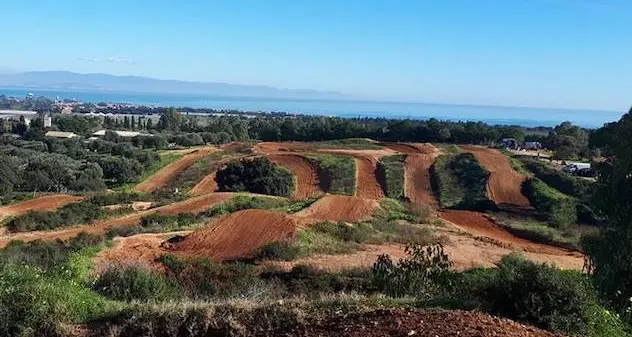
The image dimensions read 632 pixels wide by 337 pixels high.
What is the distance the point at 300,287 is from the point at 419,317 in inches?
370

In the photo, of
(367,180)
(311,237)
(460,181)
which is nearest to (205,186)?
(367,180)

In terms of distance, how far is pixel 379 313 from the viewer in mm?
7320

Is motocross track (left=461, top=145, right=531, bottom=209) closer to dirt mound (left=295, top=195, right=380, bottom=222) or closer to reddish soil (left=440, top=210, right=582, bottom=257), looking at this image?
reddish soil (left=440, top=210, right=582, bottom=257)

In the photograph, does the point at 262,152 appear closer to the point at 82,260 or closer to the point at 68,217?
the point at 68,217

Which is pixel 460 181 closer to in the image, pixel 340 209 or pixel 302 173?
pixel 302 173

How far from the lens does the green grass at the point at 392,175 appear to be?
4428cm

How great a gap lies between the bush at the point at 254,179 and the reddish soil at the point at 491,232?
11414 mm

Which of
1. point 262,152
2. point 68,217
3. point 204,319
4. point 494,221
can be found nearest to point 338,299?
point 204,319

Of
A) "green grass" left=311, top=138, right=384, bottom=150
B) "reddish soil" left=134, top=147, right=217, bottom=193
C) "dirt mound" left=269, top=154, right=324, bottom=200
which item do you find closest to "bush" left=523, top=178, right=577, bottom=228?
"dirt mound" left=269, top=154, right=324, bottom=200

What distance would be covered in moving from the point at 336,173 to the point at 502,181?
36.1 ft

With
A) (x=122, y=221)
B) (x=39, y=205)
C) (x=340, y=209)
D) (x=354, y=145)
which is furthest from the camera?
(x=354, y=145)

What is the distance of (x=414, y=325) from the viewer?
265 inches

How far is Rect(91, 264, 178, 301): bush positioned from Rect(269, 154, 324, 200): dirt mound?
3070cm

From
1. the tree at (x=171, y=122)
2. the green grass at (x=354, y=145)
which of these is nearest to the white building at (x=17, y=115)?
the tree at (x=171, y=122)
